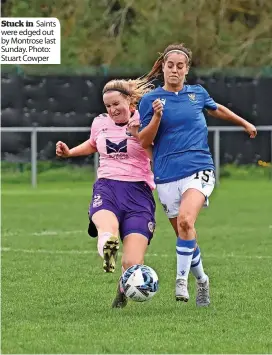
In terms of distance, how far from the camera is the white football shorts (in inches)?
357

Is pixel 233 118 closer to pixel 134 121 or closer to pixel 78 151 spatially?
pixel 134 121

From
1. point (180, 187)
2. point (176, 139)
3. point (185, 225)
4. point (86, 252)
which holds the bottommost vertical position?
point (86, 252)

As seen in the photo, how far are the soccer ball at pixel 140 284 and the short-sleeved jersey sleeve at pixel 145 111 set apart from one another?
3.74ft

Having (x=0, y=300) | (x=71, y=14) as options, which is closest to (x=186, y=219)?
(x=0, y=300)

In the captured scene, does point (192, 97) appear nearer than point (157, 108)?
No

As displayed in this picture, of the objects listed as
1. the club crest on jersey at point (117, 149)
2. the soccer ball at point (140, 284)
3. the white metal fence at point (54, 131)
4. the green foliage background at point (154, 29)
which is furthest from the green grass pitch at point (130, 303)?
the green foliage background at point (154, 29)

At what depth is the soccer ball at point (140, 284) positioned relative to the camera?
8508 millimetres

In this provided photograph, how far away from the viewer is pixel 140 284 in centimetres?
852

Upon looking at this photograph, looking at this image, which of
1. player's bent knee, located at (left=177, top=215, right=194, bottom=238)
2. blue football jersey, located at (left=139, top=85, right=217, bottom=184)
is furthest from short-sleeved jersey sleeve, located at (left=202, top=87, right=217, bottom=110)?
player's bent knee, located at (left=177, top=215, right=194, bottom=238)

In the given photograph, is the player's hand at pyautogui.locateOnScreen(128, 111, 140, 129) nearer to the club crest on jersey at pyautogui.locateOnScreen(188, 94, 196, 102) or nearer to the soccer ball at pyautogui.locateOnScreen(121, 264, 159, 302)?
the club crest on jersey at pyautogui.locateOnScreen(188, 94, 196, 102)

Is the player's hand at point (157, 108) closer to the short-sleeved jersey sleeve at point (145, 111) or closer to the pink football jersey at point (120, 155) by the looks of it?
the short-sleeved jersey sleeve at point (145, 111)

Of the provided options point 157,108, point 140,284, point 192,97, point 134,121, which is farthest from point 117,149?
point 140,284

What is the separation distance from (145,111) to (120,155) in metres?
0.38

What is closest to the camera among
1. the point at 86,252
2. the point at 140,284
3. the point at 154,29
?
the point at 140,284
